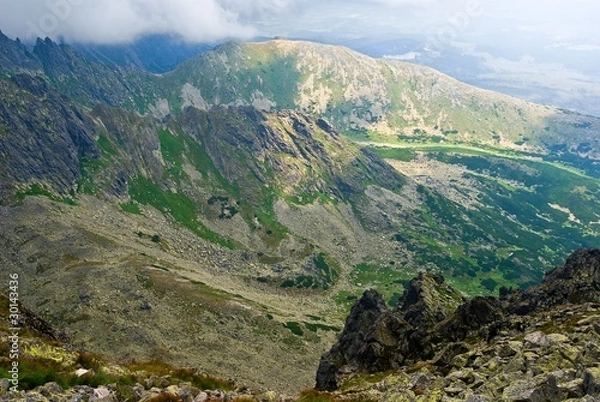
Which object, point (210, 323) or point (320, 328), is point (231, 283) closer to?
point (320, 328)

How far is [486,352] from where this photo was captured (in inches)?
1405

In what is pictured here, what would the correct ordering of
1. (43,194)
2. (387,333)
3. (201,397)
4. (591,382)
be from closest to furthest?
(591,382) → (201,397) → (387,333) → (43,194)

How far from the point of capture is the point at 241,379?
93.5 metres

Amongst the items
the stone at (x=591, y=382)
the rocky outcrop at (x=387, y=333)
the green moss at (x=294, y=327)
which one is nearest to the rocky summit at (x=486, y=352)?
Answer: the stone at (x=591, y=382)

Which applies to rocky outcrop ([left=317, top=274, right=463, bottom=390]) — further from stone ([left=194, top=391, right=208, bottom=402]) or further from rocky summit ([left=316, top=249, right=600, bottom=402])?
stone ([left=194, top=391, right=208, bottom=402])

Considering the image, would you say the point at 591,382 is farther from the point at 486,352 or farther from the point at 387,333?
the point at 387,333

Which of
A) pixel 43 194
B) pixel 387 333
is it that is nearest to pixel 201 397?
pixel 387 333

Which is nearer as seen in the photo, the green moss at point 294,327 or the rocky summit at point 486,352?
the rocky summit at point 486,352

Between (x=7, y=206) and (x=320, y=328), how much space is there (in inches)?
4463

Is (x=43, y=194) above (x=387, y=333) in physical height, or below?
below

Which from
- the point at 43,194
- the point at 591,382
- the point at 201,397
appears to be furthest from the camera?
the point at 43,194

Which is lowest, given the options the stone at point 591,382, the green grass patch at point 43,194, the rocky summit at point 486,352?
the green grass patch at point 43,194

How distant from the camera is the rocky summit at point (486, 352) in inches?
1000

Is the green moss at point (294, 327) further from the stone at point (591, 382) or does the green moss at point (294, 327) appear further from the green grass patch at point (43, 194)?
the green grass patch at point (43, 194)
